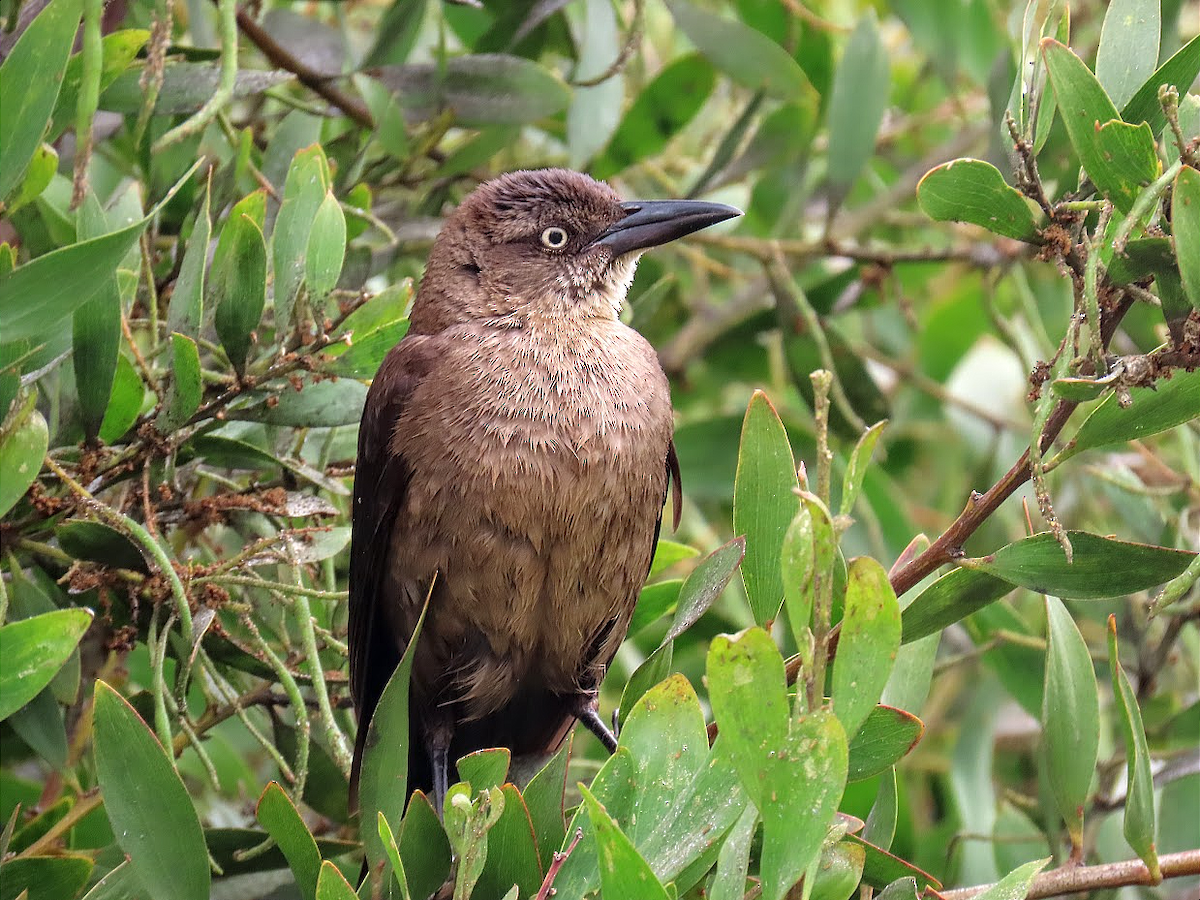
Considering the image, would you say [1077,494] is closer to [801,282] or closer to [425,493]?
[801,282]

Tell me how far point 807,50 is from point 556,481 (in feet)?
6.50

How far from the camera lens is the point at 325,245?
8.03 ft

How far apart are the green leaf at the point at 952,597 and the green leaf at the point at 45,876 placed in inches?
53.1

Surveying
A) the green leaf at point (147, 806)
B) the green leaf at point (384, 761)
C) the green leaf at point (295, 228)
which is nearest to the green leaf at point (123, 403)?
the green leaf at point (295, 228)

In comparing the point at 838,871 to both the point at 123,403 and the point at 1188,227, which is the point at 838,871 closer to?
the point at 1188,227

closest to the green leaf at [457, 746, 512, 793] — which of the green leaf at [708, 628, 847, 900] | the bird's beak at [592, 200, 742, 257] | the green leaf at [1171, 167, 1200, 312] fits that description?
the green leaf at [708, 628, 847, 900]

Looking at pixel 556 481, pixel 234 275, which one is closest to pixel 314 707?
pixel 556 481

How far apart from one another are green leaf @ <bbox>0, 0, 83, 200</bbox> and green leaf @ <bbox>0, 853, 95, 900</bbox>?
102cm

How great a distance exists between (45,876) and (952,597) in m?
1.49


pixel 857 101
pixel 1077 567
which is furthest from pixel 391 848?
pixel 857 101

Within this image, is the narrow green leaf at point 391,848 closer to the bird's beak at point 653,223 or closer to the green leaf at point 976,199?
the green leaf at point 976,199

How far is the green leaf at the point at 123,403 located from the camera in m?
2.43

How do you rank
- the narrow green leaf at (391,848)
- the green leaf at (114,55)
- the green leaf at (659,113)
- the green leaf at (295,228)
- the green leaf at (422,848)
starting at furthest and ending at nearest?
1. the green leaf at (659,113)
2. the green leaf at (295,228)
3. the green leaf at (114,55)
4. the green leaf at (422,848)
5. the narrow green leaf at (391,848)

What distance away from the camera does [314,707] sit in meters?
2.89
